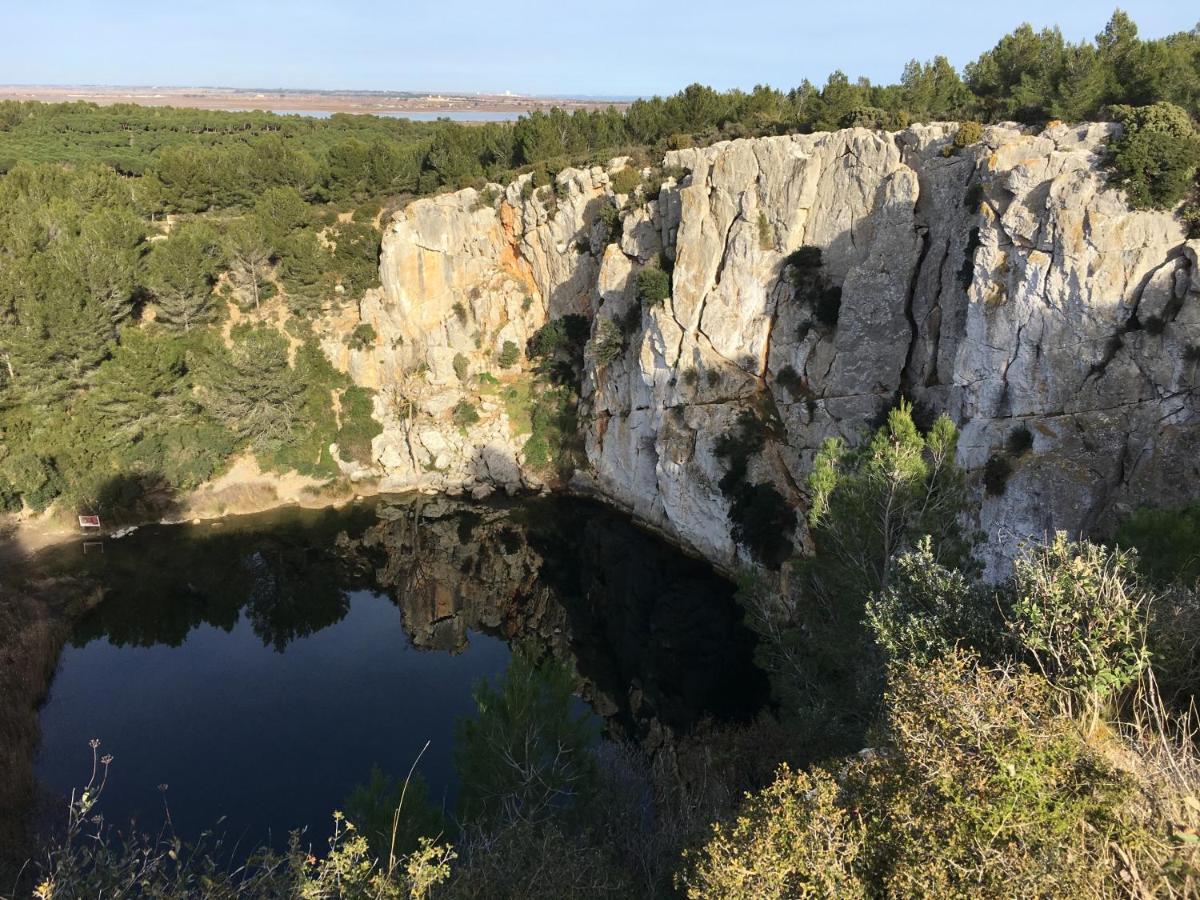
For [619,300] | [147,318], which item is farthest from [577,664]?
[147,318]

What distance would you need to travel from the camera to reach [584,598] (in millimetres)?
30812

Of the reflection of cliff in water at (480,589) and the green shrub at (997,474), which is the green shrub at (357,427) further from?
the green shrub at (997,474)

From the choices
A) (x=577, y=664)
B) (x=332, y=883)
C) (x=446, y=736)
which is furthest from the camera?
(x=577, y=664)

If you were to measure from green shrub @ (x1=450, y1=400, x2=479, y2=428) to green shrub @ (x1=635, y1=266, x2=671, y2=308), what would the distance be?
523 inches

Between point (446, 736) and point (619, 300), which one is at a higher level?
A: point (619, 300)

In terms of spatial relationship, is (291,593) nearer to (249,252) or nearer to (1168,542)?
(249,252)

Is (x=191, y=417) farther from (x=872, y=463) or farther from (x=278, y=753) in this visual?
(x=872, y=463)

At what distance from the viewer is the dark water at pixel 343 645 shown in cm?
2039

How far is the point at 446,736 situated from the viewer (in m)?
21.9

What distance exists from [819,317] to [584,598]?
15.4 metres

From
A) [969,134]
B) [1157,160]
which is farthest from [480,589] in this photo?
[1157,160]

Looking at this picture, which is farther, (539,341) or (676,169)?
(539,341)

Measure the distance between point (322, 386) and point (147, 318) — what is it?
10414 mm

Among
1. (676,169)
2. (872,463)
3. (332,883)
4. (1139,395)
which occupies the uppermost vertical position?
(676,169)
